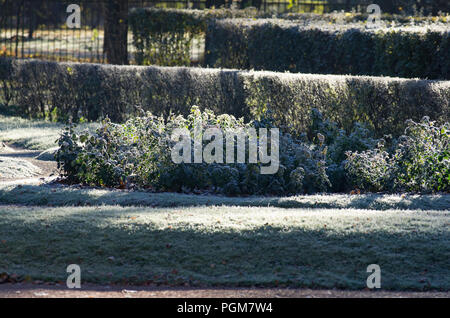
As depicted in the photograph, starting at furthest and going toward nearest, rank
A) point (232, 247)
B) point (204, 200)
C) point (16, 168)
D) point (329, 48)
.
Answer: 1. point (329, 48)
2. point (16, 168)
3. point (204, 200)
4. point (232, 247)

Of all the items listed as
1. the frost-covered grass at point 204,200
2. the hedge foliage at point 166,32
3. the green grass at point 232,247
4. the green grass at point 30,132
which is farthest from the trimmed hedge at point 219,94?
the hedge foliage at point 166,32

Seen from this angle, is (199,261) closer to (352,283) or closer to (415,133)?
(352,283)

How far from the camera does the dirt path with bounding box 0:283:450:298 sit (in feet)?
17.1

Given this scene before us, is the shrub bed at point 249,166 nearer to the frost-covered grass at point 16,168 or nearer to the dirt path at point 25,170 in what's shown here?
the dirt path at point 25,170

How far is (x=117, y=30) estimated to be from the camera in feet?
53.2

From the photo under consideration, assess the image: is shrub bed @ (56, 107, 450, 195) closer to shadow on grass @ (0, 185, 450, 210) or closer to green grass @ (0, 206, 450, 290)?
shadow on grass @ (0, 185, 450, 210)

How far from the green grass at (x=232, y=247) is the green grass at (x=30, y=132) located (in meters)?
4.90

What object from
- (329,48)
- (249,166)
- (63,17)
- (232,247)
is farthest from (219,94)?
(63,17)

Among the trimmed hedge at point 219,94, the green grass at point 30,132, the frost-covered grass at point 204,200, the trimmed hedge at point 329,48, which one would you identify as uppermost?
the trimmed hedge at point 329,48

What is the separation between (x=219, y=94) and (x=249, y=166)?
10.8 ft

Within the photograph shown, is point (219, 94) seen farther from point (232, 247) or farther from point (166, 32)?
point (166, 32)

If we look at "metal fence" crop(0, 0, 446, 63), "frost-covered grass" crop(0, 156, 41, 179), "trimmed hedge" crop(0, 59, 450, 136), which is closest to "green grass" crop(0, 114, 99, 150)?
"trimmed hedge" crop(0, 59, 450, 136)

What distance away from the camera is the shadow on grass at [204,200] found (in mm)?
7367

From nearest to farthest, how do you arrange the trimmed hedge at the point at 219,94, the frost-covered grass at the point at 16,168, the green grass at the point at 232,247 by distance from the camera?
the green grass at the point at 232,247
the frost-covered grass at the point at 16,168
the trimmed hedge at the point at 219,94
